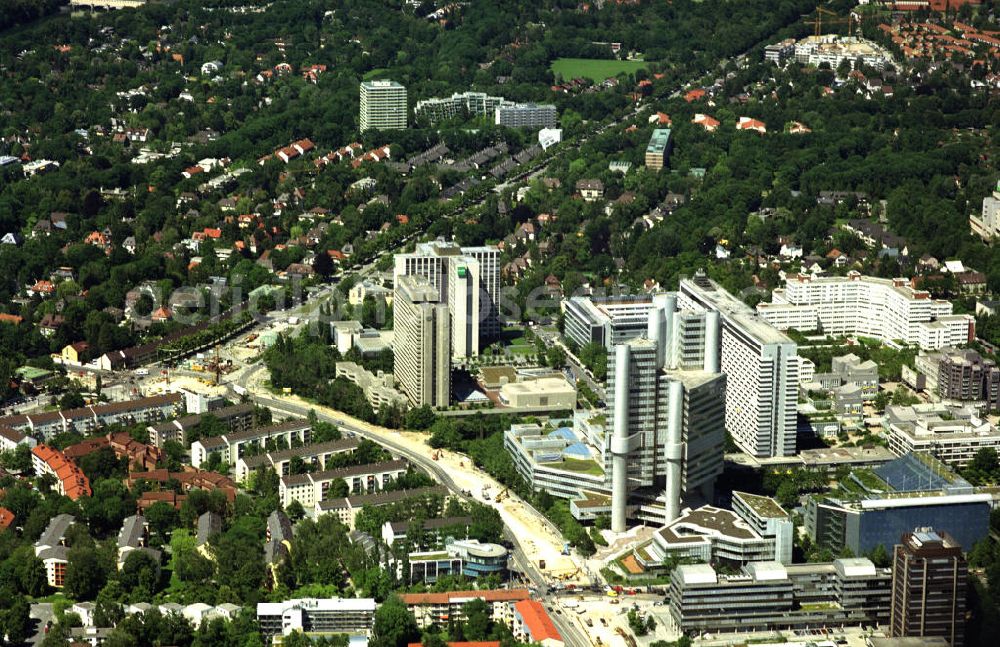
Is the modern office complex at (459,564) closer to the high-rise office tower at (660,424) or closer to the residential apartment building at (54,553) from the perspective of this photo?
the high-rise office tower at (660,424)

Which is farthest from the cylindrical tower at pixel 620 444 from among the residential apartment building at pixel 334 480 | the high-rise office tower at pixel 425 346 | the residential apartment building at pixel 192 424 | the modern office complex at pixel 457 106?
the modern office complex at pixel 457 106

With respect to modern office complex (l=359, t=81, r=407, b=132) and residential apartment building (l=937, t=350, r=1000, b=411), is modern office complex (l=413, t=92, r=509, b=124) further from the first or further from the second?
residential apartment building (l=937, t=350, r=1000, b=411)

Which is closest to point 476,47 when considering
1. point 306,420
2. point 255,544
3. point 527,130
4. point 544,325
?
point 527,130

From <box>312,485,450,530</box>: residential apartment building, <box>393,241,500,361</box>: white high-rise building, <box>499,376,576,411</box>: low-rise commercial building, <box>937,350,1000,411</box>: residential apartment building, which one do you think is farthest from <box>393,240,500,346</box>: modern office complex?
<box>937,350,1000,411</box>: residential apartment building

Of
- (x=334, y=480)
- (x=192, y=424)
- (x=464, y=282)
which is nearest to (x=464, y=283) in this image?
(x=464, y=282)

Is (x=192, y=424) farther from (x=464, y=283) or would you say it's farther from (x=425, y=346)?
(x=464, y=283)

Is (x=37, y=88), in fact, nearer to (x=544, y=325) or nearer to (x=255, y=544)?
(x=544, y=325)
